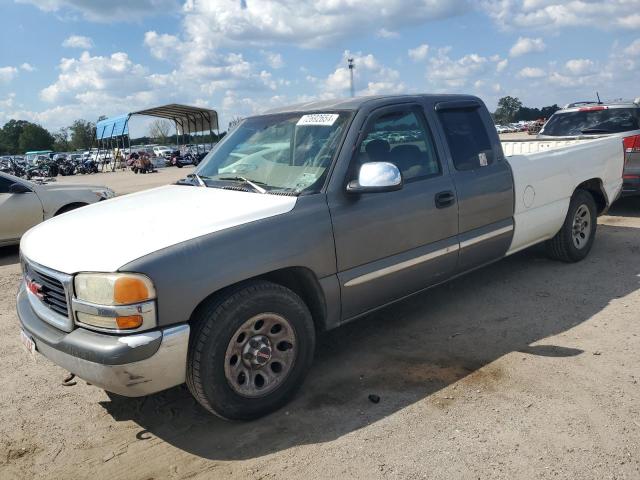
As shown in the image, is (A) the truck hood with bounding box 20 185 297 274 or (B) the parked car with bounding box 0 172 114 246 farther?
(B) the parked car with bounding box 0 172 114 246

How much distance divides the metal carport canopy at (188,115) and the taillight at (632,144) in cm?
3169

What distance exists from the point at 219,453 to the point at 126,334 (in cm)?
84

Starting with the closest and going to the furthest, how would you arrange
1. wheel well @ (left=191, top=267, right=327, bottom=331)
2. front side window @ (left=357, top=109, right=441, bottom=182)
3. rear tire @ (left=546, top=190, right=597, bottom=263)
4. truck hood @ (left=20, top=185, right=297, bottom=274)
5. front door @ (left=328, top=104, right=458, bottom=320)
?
truck hood @ (left=20, top=185, right=297, bottom=274), wheel well @ (left=191, top=267, right=327, bottom=331), front door @ (left=328, top=104, right=458, bottom=320), front side window @ (left=357, top=109, right=441, bottom=182), rear tire @ (left=546, top=190, right=597, bottom=263)

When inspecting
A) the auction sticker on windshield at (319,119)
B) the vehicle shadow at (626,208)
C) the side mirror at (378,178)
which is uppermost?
the auction sticker on windshield at (319,119)

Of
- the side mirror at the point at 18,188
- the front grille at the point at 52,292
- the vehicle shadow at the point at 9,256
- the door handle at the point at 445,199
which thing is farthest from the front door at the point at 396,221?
the side mirror at the point at 18,188

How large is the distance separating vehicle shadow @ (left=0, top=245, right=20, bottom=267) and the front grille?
554 centimetres

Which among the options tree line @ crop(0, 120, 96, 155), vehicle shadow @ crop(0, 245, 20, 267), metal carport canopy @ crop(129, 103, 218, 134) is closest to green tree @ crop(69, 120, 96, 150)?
tree line @ crop(0, 120, 96, 155)

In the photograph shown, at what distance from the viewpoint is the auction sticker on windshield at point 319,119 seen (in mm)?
3836

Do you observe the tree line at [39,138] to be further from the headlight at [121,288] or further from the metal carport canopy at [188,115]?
the headlight at [121,288]

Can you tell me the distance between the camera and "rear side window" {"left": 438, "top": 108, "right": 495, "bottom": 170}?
14.3ft

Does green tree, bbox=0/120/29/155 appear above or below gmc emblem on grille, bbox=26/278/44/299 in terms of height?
above

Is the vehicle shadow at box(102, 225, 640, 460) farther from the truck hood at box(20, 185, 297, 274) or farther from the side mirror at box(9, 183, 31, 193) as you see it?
the side mirror at box(9, 183, 31, 193)

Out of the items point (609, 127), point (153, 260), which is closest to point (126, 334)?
point (153, 260)

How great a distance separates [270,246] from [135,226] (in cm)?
79
